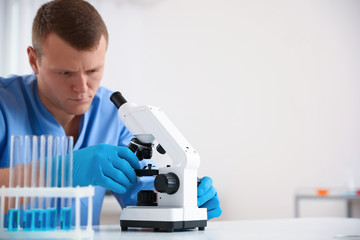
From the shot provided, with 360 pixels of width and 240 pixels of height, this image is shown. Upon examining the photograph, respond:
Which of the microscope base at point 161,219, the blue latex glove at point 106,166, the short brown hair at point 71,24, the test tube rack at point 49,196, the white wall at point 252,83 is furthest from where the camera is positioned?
the white wall at point 252,83

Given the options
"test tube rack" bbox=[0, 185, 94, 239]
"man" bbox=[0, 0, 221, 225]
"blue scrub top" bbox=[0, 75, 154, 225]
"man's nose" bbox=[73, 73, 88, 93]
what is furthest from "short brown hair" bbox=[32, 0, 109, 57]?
"test tube rack" bbox=[0, 185, 94, 239]

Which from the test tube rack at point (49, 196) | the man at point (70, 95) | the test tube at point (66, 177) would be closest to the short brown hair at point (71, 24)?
the man at point (70, 95)

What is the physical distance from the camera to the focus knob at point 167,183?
114cm

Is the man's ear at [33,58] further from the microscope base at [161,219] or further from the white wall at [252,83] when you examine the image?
the white wall at [252,83]

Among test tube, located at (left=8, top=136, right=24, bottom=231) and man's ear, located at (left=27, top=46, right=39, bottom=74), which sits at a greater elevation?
man's ear, located at (left=27, top=46, right=39, bottom=74)

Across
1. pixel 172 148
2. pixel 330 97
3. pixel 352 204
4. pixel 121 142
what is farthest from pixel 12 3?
pixel 352 204

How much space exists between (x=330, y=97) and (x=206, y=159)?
4.50 ft

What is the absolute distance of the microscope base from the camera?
1137mm

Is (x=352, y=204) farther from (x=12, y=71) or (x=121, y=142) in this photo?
(x=12, y=71)

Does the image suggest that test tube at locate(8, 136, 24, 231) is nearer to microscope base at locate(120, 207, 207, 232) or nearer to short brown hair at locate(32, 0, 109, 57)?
microscope base at locate(120, 207, 207, 232)

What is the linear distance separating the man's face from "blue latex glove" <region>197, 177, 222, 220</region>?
545 mm

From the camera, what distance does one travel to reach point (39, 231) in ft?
2.88

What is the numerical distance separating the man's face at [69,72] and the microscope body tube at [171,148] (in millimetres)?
351

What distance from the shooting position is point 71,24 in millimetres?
1513
